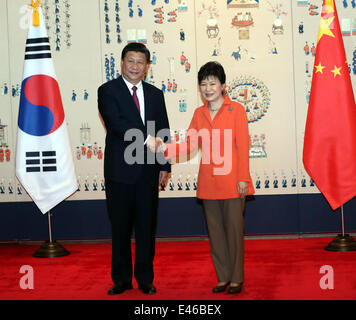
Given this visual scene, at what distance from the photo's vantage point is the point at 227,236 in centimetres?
364

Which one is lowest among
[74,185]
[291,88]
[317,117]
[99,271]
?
[99,271]

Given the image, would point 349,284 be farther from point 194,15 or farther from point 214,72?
point 194,15

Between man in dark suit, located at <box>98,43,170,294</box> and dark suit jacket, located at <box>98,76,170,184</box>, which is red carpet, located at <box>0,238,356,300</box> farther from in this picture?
dark suit jacket, located at <box>98,76,170,184</box>

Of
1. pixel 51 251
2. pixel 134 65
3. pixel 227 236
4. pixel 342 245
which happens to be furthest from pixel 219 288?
pixel 51 251

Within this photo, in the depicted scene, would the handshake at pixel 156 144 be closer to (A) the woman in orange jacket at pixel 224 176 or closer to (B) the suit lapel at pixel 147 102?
(A) the woman in orange jacket at pixel 224 176

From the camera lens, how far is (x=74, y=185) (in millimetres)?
5375

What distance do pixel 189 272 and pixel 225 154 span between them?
4.03ft

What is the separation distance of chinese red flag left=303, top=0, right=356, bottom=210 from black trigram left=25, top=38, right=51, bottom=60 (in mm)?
2727

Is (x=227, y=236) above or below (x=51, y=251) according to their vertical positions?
above

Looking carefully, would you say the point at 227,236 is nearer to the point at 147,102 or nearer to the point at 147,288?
the point at 147,288

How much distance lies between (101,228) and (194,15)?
8.51ft
